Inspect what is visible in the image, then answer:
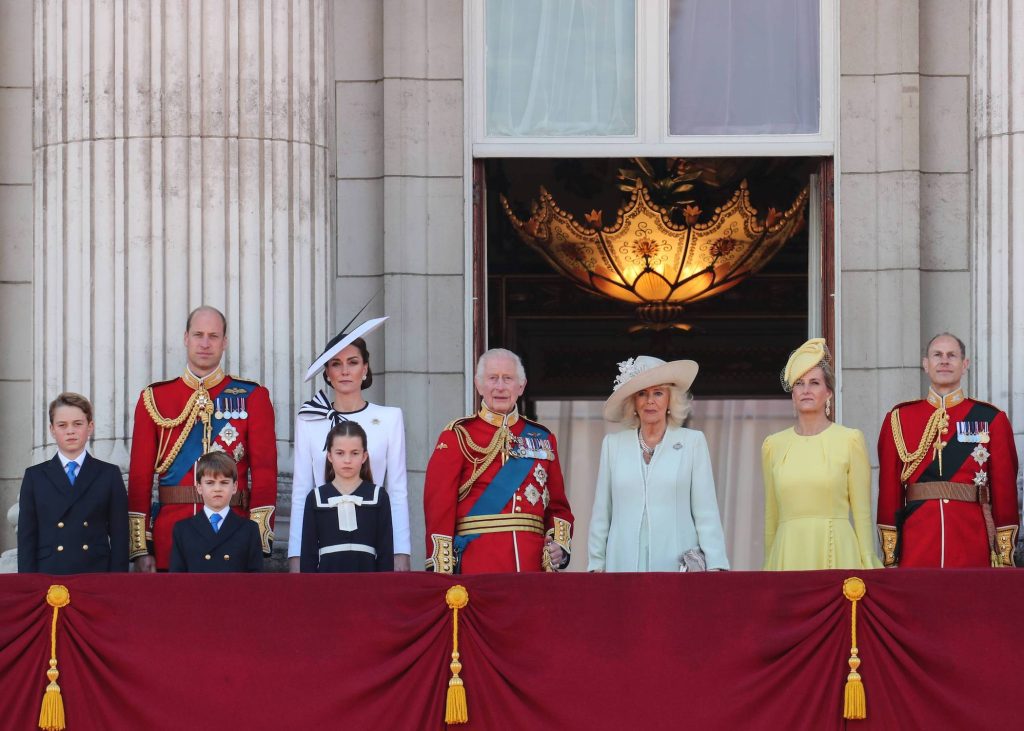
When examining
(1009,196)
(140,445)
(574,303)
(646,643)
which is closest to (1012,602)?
(646,643)

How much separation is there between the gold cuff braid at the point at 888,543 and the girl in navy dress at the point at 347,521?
2.32 metres

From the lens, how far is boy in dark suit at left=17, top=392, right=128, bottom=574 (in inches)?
390

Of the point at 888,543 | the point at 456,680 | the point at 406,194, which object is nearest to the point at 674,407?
the point at 888,543

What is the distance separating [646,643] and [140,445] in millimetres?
2687

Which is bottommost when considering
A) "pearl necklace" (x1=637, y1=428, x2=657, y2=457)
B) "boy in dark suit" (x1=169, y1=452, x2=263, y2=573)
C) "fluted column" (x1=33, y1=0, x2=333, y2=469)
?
"boy in dark suit" (x1=169, y1=452, x2=263, y2=573)

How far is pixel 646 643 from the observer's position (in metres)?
9.22

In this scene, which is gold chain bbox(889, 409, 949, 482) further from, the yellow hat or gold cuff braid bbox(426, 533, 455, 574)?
gold cuff braid bbox(426, 533, 455, 574)

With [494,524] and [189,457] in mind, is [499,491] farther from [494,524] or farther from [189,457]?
[189,457]

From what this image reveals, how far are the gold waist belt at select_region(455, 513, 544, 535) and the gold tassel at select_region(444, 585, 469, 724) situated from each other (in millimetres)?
900

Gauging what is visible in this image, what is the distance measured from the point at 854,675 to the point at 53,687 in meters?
3.23

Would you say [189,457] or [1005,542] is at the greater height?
[189,457]

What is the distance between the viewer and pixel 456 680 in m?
9.20

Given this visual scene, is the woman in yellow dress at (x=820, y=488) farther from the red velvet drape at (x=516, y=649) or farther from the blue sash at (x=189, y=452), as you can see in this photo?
the blue sash at (x=189, y=452)

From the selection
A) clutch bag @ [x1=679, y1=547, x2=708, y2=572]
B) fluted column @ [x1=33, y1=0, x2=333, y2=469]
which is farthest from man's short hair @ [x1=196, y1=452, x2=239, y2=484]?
clutch bag @ [x1=679, y1=547, x2=708, y2=572]
